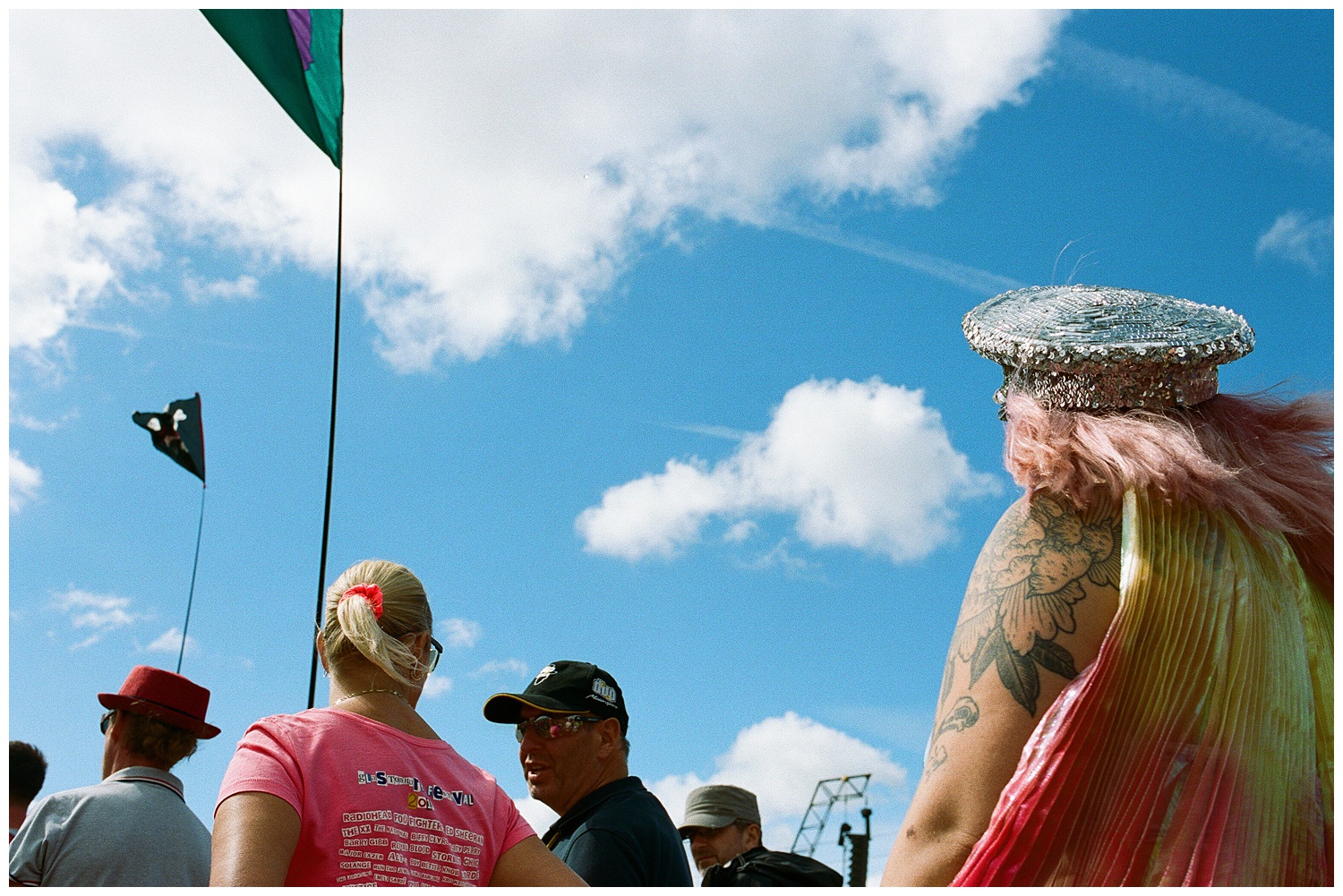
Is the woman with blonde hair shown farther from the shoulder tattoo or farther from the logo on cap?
the logo on cap

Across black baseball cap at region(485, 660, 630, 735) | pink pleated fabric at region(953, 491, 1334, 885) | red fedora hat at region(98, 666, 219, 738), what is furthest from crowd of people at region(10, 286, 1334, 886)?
red fedora hat at region(98, 666, 219, 738)

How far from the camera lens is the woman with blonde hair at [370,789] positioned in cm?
201

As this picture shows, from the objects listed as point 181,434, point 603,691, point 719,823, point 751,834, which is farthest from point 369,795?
point 181,434

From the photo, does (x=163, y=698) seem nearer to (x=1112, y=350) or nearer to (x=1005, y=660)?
(x=1005, y=660)

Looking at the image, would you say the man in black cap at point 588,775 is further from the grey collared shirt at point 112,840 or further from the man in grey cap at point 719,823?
the man in grey cap at point 719,823

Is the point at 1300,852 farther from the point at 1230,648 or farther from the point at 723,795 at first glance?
the point at 723,795

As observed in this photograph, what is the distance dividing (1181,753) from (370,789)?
1549 millimetres

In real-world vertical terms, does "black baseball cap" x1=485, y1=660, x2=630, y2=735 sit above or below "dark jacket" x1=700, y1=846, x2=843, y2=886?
above

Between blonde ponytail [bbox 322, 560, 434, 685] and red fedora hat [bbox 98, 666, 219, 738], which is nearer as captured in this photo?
blonde ponytail [bbox 322, 560, 434, 685]

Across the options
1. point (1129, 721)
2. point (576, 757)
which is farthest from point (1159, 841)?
point (576, 757)

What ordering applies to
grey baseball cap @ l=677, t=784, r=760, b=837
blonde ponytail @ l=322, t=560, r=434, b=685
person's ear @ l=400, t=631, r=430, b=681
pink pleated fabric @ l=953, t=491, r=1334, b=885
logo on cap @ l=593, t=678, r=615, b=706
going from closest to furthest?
pink pleated fabric @ l=953, t=491, r=1334, b=885 → blonde ponytail @ l=322, t=560, r=434, b=685 → person's ear @ l=400, t=631, r=430, b=681 → logo on cap @ l=593, t=678, r=615, b=706 → grey baseball cap @ l=677, t=784, r=760, b=837

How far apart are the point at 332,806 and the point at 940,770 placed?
117 centimetres

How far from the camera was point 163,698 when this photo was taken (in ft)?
11.8

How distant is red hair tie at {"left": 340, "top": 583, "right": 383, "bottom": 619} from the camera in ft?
7.97
